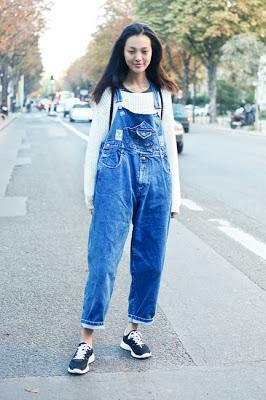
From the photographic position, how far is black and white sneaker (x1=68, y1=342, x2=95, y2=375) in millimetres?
3840

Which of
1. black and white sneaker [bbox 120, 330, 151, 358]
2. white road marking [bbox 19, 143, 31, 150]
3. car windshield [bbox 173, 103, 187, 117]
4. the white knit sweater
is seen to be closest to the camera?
the white knit sweater

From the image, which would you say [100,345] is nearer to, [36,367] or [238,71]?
[36,367]

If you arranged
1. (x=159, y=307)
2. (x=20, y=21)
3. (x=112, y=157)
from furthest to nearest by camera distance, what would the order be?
(x=20, y=21), (x=159, y=307), (x=112, y=157)

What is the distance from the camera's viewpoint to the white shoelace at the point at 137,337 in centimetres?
414

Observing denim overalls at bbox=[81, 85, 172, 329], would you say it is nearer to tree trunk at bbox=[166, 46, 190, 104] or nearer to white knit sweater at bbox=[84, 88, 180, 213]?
white knit sweater at bbox=[84, 88, 180, 213]

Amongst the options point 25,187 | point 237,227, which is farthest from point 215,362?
point 25,187

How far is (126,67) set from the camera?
155 inches

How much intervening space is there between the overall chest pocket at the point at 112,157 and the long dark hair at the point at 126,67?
284 millimetres

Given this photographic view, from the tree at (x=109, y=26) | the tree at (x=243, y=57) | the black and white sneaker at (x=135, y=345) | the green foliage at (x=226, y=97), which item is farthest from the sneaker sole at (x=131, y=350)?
the green foliage at (x=226, y=97)

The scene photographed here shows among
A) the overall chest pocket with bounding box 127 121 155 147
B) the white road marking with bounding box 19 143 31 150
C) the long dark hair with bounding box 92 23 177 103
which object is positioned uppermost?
the long dark hair with bounding box 92 23 177 103

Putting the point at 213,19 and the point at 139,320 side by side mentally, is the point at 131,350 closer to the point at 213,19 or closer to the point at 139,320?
the point at 139,320

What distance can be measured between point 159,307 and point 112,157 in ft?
5.56

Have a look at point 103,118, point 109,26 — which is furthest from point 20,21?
point 103,118

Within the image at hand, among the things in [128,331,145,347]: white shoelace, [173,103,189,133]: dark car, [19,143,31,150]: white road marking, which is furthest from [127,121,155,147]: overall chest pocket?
[173,103,189,133]: dark car
